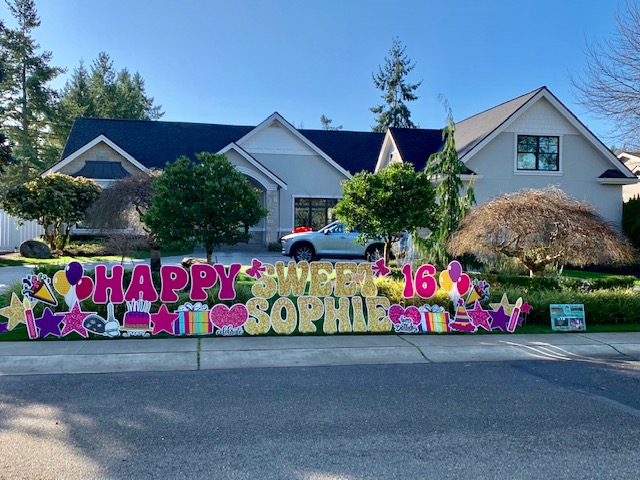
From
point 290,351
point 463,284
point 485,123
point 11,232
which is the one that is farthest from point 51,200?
point 485,123

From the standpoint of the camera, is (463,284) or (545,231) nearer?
(463,284)

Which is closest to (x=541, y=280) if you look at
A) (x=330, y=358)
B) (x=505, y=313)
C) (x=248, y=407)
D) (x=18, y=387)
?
(x=505, y=313)

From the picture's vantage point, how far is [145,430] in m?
4.39

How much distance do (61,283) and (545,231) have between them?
30.7 feet

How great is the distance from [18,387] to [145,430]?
2.23 m

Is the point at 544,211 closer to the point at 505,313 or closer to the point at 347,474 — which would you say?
the point at 505,313

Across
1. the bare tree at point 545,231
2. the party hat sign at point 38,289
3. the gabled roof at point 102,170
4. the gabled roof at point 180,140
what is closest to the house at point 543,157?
the gabled roof at point 180,140

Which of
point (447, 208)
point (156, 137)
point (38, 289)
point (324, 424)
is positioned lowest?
point (324, 424)

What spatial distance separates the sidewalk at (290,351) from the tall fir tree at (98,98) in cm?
3880

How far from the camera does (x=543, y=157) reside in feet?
72.3

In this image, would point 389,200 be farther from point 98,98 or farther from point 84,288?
point 98,98

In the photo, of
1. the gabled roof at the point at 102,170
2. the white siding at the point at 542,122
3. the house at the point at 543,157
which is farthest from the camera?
the gabled roof at the point at 102,170

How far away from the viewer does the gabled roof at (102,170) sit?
23.3 m

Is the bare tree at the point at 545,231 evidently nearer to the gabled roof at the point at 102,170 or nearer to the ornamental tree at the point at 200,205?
the ornamental tree at the point at 200,205
